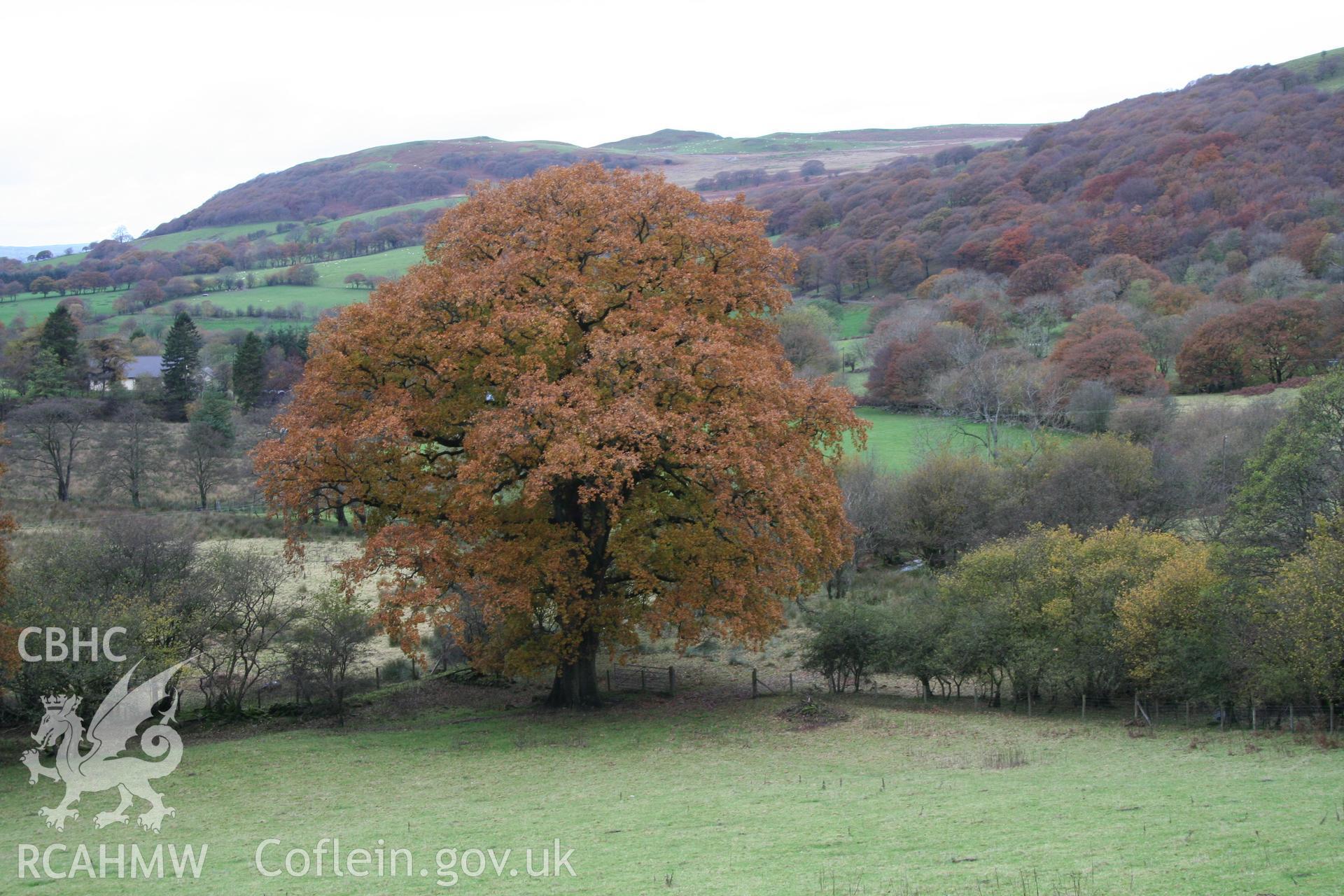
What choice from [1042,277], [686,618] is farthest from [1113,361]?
[686,618]

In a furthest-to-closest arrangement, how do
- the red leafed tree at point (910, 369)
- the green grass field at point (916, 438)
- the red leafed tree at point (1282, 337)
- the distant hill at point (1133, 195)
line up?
the distant hill at point (1133, 195) < the red leafed tree at point (910, 369) < the red leafed tree at point (1282, 337) < the green grass field at point (916, 438)

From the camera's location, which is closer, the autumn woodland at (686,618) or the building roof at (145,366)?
the autumn woodland at (686,618)

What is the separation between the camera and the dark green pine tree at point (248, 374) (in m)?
71.9

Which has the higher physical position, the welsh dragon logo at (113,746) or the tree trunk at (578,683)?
the welsh dragon logo at (113,746)

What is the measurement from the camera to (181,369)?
2790 inches

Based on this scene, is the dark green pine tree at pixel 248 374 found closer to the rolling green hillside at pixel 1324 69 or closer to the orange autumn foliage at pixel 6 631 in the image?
the orange autumn foliage at pixel 6 631

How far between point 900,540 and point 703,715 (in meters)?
20.5

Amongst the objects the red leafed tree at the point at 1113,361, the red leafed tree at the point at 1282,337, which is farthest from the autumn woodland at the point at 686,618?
the red leafed tree at the point at 1282,337

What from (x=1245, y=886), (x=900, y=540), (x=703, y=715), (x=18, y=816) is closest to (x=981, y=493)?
(x=900, y=540)

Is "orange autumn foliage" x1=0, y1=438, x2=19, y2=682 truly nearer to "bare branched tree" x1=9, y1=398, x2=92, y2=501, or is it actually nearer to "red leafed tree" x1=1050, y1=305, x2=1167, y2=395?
"bare branched tree" x1=9, y1=398, x2=92, y2=501

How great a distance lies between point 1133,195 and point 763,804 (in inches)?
4466

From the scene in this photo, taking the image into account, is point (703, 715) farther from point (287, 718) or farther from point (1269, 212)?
point (1269, 212)

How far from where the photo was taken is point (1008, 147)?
16538cm

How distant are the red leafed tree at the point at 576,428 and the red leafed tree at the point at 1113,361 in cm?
3980
